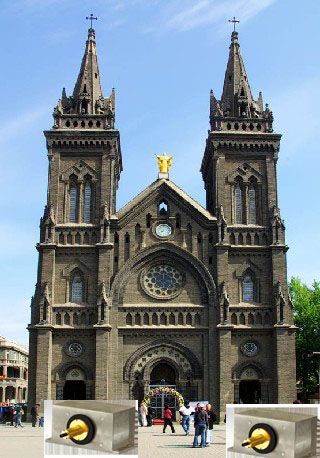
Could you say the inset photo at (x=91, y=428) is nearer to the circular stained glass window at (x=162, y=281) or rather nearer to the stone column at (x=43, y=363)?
the stone column at (x=43, y=363)

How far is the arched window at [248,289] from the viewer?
50812mm

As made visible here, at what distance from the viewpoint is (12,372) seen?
115 metres

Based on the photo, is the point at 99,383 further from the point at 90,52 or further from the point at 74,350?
the point at 90,52

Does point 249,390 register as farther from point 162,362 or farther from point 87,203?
point 87,203

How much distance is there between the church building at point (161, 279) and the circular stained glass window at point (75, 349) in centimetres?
10

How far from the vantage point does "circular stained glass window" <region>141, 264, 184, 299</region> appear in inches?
1993

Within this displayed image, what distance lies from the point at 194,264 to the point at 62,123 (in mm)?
15807

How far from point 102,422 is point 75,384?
125 ft

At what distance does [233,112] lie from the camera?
56188 mm

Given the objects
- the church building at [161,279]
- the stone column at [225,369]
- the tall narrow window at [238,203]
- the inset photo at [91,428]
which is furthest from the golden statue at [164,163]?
the inset photo at [91,428]

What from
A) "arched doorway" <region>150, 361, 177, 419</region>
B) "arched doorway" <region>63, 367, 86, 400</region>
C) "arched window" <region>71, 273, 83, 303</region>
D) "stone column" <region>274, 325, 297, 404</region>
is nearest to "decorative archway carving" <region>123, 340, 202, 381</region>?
"arched doorway" <region>150, 361, 177, 419</region>

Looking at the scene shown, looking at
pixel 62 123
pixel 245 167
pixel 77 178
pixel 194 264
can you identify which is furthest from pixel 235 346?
pixel 62 123

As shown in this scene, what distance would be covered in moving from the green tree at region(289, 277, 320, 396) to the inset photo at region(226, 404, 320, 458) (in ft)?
179

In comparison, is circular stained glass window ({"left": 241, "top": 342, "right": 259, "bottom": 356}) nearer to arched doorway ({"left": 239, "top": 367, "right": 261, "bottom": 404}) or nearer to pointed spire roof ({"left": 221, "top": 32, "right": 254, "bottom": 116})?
arched doorway ({"left": 239, "top": 367, "right": 261, "bottom": 404})
